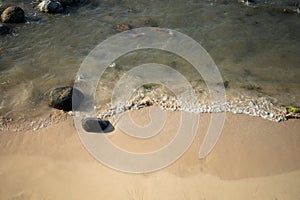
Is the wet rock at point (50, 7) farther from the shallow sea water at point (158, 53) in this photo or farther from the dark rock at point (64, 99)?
the dark rock at point (64, 99)

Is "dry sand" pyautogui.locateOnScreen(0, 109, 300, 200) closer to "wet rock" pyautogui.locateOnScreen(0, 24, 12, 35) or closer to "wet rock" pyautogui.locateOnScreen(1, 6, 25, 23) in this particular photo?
"wet rock" pyautogui.locateOnScreen(0, 24, 12, 35)

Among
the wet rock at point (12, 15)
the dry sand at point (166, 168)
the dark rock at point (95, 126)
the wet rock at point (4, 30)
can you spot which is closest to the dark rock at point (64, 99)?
the dry sand at point (166, 168)

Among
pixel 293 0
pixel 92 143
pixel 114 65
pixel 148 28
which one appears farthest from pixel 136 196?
pixel 293 0

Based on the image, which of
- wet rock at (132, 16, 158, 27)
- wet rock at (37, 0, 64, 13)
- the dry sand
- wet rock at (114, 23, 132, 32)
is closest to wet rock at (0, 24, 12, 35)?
wet rock at (37, 0, 64, 13)

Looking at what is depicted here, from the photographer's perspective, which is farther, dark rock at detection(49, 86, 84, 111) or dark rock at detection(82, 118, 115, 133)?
dark rock at detection(49, 86, 84, 111)

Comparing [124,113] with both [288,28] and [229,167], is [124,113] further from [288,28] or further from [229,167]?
[288,28]

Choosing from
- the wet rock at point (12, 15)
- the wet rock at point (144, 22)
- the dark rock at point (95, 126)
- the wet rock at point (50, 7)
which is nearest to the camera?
the dark rock at point (95, 126)

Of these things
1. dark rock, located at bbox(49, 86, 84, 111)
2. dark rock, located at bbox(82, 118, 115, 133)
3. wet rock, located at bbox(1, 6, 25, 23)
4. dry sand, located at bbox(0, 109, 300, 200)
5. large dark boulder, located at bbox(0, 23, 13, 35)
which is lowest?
dry sand, located at bbox(0, 109, 300, 200)

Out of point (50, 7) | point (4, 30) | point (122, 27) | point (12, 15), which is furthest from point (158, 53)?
point (12, 15)
